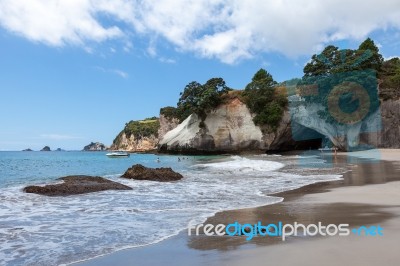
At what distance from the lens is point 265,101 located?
53.7m

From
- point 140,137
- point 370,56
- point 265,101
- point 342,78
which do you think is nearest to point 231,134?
point 265,101

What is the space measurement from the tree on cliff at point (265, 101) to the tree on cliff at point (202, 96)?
14.3 ft

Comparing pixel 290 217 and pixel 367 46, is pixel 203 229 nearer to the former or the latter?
pixel 290 217

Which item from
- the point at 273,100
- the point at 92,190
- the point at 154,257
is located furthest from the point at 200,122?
the point at 154,257

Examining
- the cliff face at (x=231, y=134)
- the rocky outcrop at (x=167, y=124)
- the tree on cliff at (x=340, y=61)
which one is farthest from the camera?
the rocky outcrop at (x=167, y=124)

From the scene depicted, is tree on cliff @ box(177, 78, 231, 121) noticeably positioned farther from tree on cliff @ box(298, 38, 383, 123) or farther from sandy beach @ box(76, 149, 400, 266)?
sandy beach @ box(76, 149, 400, 266)

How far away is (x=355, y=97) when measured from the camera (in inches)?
1667

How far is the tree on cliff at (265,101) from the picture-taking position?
5197 centimetres

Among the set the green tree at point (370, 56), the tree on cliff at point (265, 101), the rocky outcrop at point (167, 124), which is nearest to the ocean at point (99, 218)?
the green tree at point (370, 56)

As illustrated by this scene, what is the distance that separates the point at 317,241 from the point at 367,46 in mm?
55830

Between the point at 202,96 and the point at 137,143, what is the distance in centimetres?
8096

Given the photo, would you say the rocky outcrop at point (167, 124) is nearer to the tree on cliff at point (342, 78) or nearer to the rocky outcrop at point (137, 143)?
the tree on cliff at point (342, 78)

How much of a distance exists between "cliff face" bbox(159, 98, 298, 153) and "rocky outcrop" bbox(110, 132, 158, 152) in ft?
201

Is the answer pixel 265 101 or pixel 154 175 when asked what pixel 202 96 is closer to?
pixel 265 101
